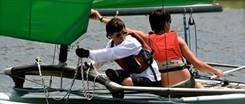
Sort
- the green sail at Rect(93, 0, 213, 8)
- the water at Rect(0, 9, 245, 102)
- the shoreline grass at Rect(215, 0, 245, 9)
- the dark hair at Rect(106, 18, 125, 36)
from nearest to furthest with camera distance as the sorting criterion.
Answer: the dark hair at Rect(106, 18, 125, 36) < the green sail at Rect(93, 0, 213, 8) < the water at Rect(0, 9, 245, 102) < the shoreline grass at Rect(215, 0, 245, 9)

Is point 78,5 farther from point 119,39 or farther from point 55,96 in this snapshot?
point 55,96

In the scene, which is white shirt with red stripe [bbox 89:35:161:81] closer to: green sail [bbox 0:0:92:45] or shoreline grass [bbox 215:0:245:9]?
green sail [bbox 0:0:92:45]

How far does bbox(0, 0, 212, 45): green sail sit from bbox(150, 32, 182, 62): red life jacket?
682 mm

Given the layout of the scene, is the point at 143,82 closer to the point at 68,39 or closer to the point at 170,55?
the point at 170,55

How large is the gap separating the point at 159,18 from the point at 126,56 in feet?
1.42

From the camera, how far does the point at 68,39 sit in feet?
20.0

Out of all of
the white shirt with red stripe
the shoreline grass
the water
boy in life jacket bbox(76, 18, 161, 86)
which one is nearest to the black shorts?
boy in life jacket bbox(76, 18, 161, 86)

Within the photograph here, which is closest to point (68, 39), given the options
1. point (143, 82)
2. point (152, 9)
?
point (143, 82)

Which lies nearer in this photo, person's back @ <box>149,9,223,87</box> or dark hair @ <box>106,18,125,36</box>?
dark hair @ <box>106,18,125,36</box>

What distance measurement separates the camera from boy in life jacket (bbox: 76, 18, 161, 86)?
615 centimetres

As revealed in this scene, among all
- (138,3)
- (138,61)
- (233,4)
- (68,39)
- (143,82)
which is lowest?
(233,4)

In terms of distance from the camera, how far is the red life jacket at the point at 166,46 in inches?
255

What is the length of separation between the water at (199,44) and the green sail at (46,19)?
104 inches

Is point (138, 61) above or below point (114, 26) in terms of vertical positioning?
below
